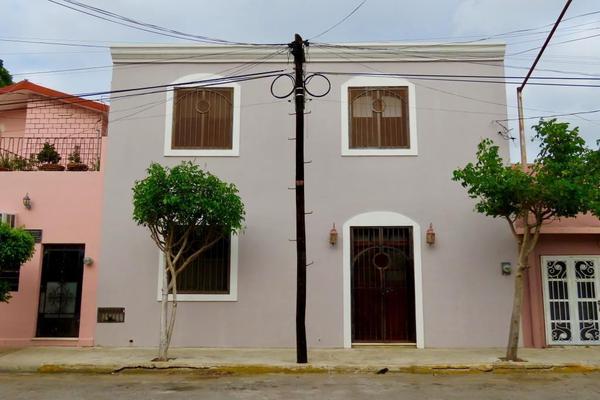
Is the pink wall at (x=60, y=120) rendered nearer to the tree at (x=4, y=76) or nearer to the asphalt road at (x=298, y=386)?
the asphalt road at (x=298, y=386)

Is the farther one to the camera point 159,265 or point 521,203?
point 159,265

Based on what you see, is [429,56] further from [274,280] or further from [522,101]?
[274,280]

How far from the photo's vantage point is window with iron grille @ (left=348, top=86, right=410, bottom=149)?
12195 millimetres

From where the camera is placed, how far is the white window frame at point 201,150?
12.2 m

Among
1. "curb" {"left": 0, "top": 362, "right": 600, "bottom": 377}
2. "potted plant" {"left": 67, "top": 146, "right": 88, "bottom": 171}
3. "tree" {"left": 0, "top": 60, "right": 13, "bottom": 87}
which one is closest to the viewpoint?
"curb" {"left": 0, "top": 362, "right": 600, "bottom": 377}

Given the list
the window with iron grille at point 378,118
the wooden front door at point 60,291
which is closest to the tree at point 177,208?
the wooden front door at point 60,291

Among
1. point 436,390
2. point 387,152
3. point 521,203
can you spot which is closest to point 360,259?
point 387,152

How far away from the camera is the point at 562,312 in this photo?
11453 millimetres

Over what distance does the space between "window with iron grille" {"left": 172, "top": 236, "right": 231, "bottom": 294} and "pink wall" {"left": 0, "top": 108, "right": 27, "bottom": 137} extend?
726 centimetres

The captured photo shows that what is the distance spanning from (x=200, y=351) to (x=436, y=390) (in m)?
4.93

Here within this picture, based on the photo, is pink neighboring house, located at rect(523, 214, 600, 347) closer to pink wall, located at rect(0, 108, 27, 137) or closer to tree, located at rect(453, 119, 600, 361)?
tree, located at rect(453, 119, 600, 361)

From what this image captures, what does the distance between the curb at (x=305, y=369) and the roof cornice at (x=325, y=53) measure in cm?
639

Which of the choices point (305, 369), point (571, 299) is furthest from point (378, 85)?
point (305, 369)

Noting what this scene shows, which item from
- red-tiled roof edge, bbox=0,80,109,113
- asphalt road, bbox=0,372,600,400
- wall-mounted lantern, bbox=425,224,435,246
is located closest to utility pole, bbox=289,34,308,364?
asphalt road, bbox=0,372,600,400
